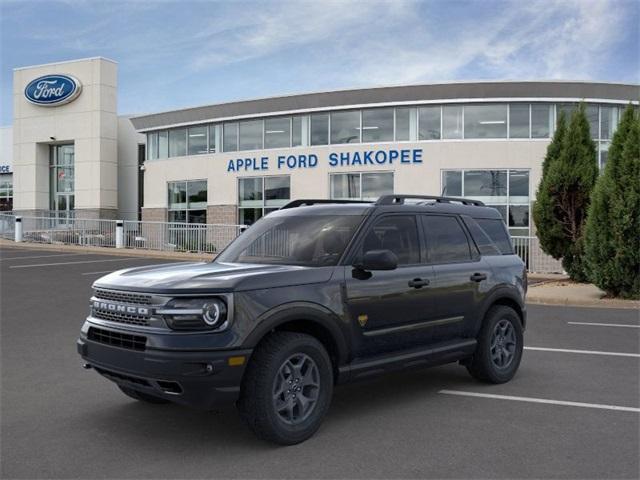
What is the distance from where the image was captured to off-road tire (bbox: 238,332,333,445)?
4.50m

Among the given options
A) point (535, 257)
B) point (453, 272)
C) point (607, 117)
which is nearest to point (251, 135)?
point (535, 257)

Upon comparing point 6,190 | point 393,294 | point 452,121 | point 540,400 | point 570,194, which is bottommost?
point 540,400

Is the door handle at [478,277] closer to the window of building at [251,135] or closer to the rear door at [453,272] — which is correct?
the rear door at [453,272]

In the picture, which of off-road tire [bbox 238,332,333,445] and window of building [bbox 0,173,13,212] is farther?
window of building [bbox 0,173,13,212]

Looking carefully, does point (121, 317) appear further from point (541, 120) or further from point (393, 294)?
point (541, 120)

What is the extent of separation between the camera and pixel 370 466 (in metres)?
4.29

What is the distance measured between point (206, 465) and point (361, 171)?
23.0 metres

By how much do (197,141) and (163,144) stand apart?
2.50 meters

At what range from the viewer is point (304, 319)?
4.83m

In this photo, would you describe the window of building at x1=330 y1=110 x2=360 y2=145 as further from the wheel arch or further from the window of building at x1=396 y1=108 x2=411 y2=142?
the wheel arch

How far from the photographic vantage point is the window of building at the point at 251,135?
29.3 meters

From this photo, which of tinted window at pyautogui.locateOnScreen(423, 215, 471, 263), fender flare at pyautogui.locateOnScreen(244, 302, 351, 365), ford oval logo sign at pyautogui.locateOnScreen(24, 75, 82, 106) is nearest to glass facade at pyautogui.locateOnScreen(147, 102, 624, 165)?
ford oval logo sign at pyautogui.locateOnScreen(24, 75, 82, 106)

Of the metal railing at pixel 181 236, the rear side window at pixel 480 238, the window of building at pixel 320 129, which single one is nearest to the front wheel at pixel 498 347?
the rear side window at pixel 480 238

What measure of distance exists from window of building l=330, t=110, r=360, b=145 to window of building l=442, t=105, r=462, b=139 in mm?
3498
